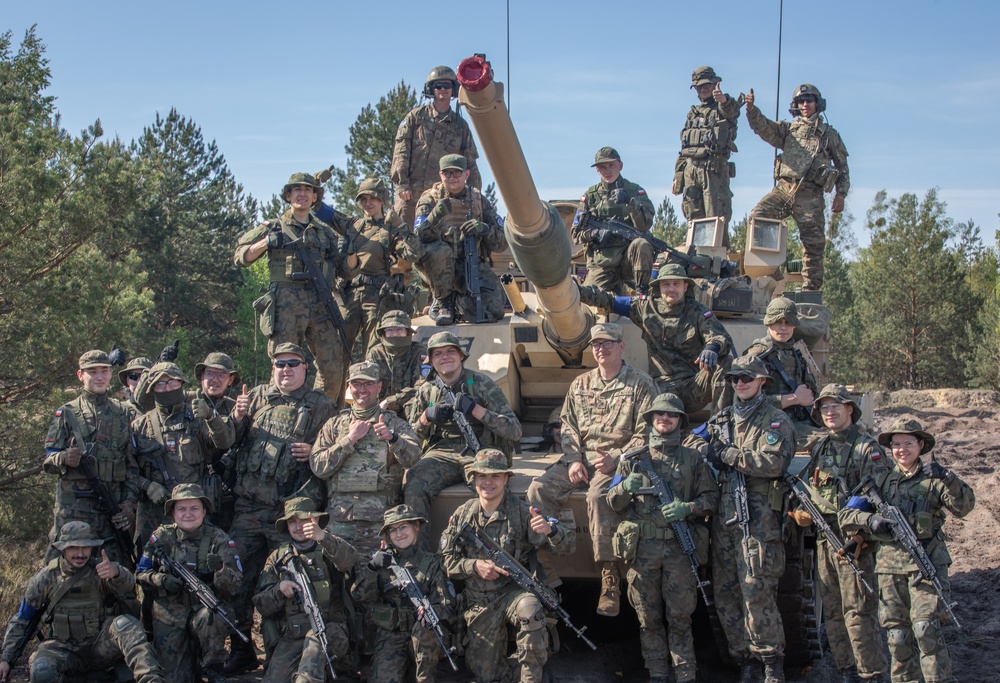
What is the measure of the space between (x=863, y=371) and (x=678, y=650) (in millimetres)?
23352

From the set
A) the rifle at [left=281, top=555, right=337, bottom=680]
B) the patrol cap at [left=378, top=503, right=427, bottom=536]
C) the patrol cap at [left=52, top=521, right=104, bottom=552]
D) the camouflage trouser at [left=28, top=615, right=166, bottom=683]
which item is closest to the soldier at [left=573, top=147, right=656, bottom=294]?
the patrol cap at [left=378, top=503, right=427, bottom=536]

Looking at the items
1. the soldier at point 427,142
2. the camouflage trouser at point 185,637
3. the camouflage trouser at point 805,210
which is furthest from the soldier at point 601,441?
the camouflage trouser at point 805,210

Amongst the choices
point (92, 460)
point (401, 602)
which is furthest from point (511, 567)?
point (92, 460)

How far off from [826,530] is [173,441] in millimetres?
4574

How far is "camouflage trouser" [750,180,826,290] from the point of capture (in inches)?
516

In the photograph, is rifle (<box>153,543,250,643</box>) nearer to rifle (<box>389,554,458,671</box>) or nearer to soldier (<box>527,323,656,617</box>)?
rifle (<box>389,554,458,671</box>)

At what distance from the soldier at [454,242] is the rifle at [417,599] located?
3352 millimetres

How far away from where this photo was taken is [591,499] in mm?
7664

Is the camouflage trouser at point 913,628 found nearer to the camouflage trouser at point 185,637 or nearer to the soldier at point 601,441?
the soldier at point 601,441

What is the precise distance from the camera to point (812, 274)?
13000 mm

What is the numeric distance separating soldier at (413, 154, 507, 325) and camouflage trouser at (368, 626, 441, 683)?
11.4ft

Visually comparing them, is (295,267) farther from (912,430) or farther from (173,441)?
(912,430)

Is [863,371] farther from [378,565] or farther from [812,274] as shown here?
[378,565]

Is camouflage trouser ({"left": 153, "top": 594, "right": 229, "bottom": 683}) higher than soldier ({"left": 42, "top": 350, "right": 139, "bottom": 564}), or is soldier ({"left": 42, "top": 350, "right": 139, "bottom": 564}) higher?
soldier ({"left": 42, "top": 350, "right": 139, "bottom": 564})
